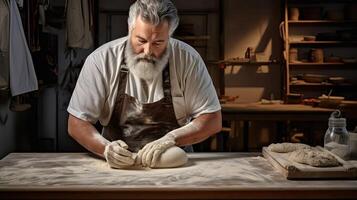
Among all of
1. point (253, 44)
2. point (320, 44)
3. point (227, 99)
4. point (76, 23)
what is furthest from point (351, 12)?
point (76, 23)

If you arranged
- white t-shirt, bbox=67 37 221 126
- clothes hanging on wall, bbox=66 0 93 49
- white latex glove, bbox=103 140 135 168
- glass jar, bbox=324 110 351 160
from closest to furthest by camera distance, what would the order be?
white latex glove, bbox=103 140 135 168 < glass jar, bbox=324 110 351 160 < white t-shirt, bbox=67 37 221 126 < clothes hanging on wall, bbox=66 0 93 49

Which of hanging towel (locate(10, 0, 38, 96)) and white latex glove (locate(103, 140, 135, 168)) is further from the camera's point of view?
hanging towel (locate(10, 0, 38, 96))

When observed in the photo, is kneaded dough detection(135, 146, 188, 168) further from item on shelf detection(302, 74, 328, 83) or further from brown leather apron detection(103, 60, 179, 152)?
item on shelf detection(302, 74, 328, 83)

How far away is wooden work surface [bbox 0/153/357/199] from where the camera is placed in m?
1.75

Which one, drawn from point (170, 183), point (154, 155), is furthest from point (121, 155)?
point (170, 183)

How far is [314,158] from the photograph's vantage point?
200cm

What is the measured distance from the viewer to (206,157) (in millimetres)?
2410

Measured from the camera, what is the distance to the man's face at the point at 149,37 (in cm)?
240

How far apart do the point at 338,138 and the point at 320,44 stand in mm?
5184

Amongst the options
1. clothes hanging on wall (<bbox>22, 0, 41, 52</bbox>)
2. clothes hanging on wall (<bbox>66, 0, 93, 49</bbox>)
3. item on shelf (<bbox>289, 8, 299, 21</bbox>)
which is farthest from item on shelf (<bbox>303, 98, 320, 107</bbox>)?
clothes hanging on wall (<bbox>22, 0, 41, 52</bbox>)

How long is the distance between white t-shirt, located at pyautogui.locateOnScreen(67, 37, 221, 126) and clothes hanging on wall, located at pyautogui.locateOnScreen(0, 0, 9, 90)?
1.26 m

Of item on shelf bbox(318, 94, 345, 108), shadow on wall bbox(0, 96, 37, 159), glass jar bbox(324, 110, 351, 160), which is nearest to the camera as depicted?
glass jar bbox(324, 110, 351, 160)

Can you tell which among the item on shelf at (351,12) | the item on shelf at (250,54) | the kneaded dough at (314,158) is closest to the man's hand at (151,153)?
the kneaded dough at (314,158)

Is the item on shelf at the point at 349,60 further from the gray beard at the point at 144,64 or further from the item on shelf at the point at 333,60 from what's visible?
the gray beard at the point at 144,64
